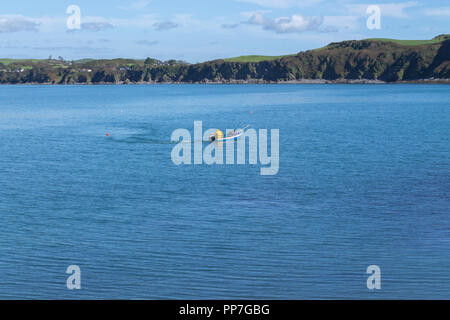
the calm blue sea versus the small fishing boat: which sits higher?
the small fishing boat

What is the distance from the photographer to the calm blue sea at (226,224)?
2339 centimetres

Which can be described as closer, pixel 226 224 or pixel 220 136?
pixel 226 224

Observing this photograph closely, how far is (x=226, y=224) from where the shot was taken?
106 feet

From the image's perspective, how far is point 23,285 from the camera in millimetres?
23391

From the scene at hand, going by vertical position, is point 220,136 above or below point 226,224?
above

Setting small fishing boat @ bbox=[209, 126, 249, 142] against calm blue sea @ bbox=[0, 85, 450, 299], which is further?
small fishing boat @ bbox=[209, 126, 249, 142]

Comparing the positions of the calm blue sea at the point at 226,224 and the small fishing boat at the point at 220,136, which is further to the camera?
the small fishing boat at the point at 220,136

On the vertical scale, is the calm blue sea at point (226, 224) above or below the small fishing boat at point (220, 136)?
below

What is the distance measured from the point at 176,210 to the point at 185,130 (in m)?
56.5

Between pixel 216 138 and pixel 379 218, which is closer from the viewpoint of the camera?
pixel 379 218

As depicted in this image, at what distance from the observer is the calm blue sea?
2339cm
